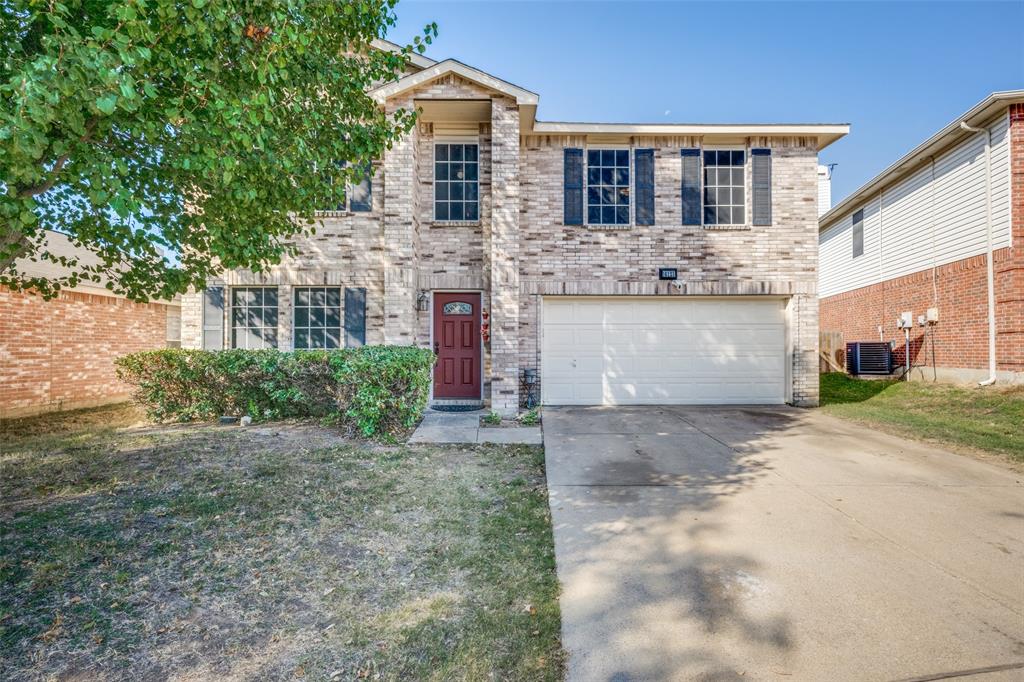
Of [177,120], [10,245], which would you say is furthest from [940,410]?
[10,245]

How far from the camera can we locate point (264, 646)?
7.82 feet

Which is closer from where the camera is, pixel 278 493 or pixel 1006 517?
pixel 1006 517

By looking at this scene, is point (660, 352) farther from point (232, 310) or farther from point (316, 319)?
point (232, 310)

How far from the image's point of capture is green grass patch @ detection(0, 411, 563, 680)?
2.30 m

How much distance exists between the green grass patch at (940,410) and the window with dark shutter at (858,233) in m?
5.30

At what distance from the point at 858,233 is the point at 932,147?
13.1 feet

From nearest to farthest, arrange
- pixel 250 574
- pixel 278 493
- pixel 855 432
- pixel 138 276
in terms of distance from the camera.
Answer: pixel 250 574
pixel 278 493
pixel 138 276
pixel 855 432

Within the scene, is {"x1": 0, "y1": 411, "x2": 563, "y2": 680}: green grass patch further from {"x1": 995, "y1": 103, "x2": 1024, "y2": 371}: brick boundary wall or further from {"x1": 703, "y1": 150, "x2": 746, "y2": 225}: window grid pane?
{"x1": 995, "y1": 103, "x2": 1024, "y2": 371}: brick boundary wall

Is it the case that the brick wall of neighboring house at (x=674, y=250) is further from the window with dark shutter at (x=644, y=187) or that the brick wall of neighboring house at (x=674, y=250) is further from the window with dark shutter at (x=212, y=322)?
the window with dark shutter at (x=212, y=322)

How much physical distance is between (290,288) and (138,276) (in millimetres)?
3754

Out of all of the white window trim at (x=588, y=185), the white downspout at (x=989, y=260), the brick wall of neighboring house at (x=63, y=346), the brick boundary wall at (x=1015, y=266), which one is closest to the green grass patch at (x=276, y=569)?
the brick wall of neighboring house at (x=63, y=346)

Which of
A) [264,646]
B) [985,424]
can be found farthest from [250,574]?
[985,424]

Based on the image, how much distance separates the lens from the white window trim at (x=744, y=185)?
371 inches

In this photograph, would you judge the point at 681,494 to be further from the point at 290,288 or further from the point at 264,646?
the point at 290,288
